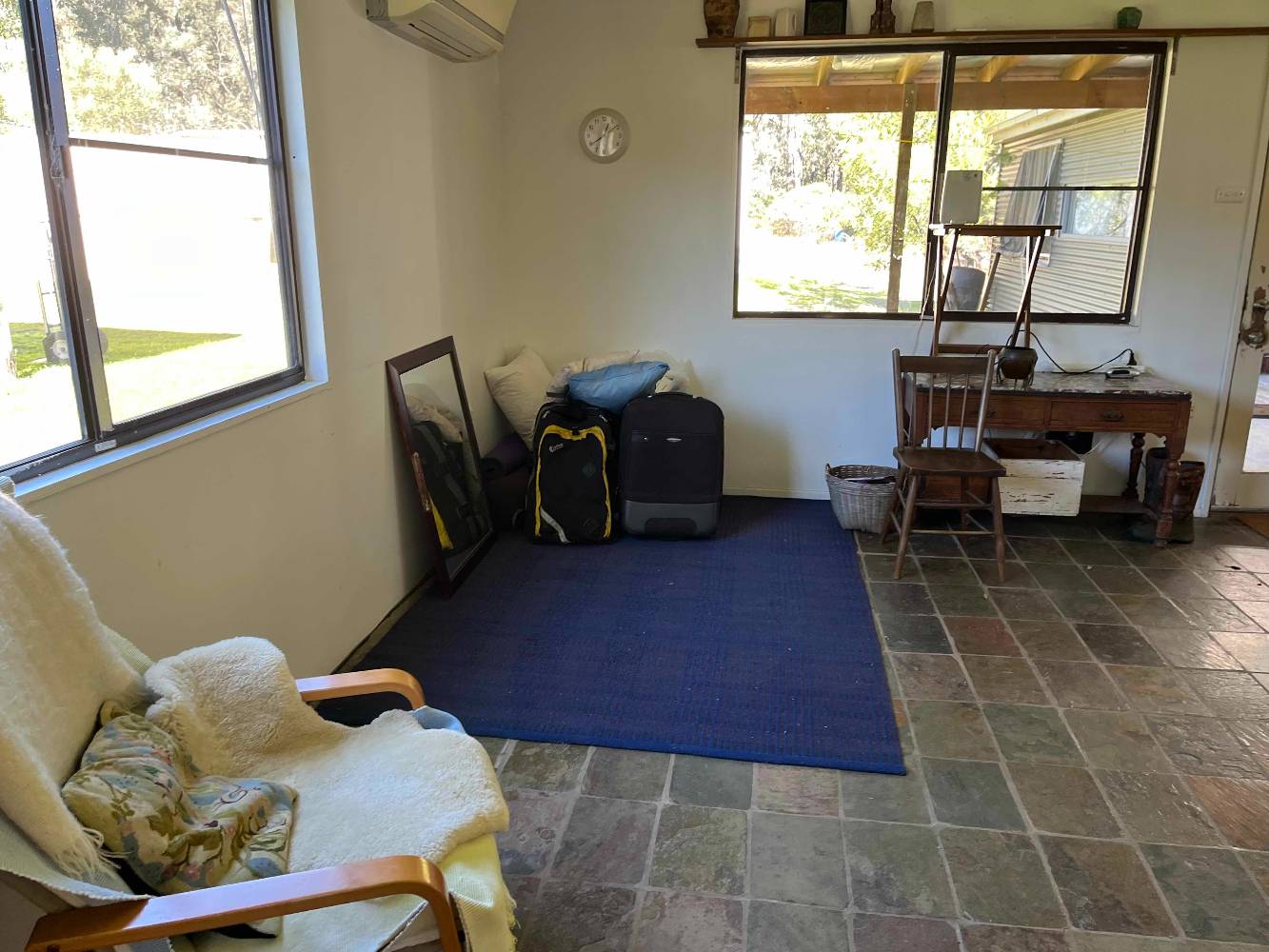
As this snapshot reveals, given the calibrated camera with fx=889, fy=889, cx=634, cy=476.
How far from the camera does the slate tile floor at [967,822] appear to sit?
1.84m

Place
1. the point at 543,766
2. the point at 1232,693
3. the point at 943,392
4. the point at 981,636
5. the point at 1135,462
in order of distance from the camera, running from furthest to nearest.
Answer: the point at 1135,462 → the point at 943,392 → the point at 981,636 → the point at 1232,693 → the point at 543,766

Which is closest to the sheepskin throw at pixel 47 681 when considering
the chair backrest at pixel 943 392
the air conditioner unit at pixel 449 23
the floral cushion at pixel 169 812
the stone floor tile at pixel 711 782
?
the floral cushion at pixel 169 812

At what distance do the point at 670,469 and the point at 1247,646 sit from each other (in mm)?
2189

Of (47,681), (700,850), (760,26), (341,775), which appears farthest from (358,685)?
(760,26)

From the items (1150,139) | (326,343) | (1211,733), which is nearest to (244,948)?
(326,343)

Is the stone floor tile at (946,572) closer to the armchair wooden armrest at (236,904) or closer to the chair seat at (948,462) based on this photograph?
the chair seat at (948,462)

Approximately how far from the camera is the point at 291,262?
8.38ft

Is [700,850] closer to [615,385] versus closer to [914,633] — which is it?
[914,633]

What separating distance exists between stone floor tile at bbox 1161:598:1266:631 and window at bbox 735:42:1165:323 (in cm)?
148

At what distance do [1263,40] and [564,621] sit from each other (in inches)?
150

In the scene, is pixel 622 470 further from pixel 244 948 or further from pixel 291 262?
pixel 244 948

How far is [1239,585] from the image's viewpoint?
3.50 metres

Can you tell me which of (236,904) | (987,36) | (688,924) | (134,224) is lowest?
(688,924)

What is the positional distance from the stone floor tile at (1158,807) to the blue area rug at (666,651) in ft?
1.80
